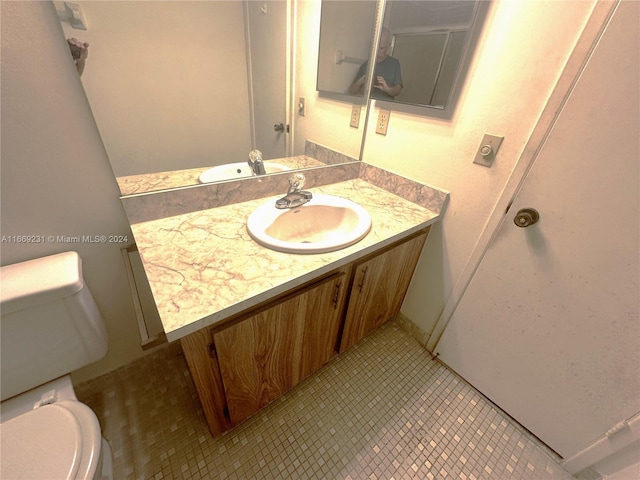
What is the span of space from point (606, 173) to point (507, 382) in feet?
3.13

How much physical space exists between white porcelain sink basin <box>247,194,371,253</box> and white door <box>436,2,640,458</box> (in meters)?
0.58

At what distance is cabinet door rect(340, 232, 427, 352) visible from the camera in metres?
1.04

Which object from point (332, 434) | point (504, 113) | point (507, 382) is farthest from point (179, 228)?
point (507, 382)

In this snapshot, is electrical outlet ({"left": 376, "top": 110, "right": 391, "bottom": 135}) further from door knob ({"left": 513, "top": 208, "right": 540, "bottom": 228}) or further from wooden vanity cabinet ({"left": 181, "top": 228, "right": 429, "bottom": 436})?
door knob ({"left": 513, "top": 208, "right": 540, "bottom": 228})

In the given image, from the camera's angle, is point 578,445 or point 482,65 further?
point 578,445

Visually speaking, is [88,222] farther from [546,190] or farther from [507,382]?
[507,382]

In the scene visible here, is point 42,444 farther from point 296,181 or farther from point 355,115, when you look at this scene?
point 355,115

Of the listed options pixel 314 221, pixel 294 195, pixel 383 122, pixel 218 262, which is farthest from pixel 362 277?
pixel 383 122

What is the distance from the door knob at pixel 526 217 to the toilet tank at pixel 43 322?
56.9 inches

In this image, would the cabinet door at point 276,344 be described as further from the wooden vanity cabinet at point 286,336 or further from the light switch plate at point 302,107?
the light switch plate at point 302,107

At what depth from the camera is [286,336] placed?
2.86 feet

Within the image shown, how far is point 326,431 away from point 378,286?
2.22ft

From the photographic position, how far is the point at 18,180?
2.22ft

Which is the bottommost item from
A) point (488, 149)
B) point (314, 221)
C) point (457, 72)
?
point (314, 221)
